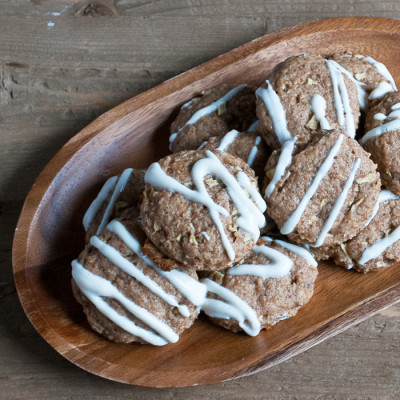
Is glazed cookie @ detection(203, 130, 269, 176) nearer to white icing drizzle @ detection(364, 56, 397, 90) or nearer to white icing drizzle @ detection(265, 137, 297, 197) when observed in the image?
white icing drizzle @ detection(265, 137, 297, 197)

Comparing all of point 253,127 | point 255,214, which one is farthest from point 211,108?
point 255,214

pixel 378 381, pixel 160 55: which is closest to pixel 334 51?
pixel 160 55

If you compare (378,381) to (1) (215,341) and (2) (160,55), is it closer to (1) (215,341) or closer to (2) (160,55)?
(1) (215,341)

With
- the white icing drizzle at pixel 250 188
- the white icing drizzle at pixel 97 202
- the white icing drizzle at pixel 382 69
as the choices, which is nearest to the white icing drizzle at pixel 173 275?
the white icing drizzle at pixel 97 202

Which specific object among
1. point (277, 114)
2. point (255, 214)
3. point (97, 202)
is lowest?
point (97, 202)

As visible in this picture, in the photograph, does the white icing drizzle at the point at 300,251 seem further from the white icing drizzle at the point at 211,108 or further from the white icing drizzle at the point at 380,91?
the white icing drizzle at the point at 380,91

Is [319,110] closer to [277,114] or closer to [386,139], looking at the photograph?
[277,114]
